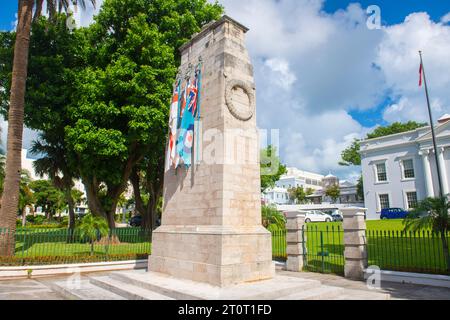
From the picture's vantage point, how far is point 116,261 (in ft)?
48.7

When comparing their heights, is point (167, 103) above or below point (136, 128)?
above

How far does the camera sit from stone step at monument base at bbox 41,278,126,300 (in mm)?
9297

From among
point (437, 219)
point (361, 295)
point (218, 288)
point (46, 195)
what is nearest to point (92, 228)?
point (218, 288)

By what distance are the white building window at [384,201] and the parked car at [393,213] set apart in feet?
5.34

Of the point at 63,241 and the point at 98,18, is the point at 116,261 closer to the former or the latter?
the point at 63,241

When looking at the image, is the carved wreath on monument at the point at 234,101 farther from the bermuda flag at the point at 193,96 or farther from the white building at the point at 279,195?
the white building at the point at 279,195

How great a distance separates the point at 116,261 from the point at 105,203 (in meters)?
7.85

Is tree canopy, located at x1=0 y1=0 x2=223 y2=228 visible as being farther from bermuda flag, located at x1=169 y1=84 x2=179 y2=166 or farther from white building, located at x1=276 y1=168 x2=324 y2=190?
white building, located at x1=276 y1=168 x2=324 y2=190

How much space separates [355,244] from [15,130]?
14743mm

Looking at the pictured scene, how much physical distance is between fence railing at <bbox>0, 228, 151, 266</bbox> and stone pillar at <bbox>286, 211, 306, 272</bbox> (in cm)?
677

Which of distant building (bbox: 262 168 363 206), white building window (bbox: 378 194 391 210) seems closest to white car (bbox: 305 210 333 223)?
white building window (bbox: 378 194 391 210)

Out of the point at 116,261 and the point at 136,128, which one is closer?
the point at 116,261

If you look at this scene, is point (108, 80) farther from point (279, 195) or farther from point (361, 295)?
point (279, 195)

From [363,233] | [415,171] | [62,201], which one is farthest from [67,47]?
[62,201]
